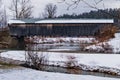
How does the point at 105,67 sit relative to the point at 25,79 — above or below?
below

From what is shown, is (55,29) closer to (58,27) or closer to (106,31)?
(58,27)

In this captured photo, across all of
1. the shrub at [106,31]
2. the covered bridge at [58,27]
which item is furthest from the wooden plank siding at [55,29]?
the shrub at [106,31]

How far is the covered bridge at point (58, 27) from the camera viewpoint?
4525cm

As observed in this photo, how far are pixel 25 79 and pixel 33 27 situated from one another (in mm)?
36399

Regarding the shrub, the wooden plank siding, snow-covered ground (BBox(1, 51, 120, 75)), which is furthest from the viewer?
the wooden plank siding

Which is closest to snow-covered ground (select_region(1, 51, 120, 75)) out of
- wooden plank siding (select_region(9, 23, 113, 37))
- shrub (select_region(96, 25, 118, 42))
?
shrub (select_region(96, 25, 118, 42))

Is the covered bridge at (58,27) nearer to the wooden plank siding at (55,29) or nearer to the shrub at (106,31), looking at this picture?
the wooden plank siding at (55,29)

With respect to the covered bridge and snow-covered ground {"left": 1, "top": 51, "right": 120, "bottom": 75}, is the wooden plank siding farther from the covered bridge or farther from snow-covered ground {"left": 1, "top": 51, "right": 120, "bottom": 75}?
snow-covered ground {"left": 1, "top": 51, "right": 120, "bottom": 75}

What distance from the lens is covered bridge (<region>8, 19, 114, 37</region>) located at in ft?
148

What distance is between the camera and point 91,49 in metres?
33.2

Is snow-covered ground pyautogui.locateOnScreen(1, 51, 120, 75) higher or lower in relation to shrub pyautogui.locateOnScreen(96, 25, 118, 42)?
lower

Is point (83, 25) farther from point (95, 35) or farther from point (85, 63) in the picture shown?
point (85, 63)

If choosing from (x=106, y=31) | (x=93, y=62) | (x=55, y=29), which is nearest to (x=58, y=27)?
(x=55, y=29)

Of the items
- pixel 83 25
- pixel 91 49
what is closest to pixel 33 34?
pixel 83 25
